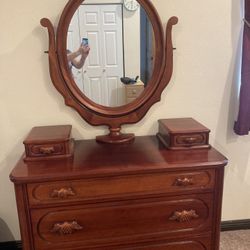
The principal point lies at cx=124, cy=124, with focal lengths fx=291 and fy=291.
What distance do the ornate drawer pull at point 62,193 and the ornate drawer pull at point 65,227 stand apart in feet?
0.46

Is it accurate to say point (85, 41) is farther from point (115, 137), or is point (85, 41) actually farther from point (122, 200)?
point (122, 200)

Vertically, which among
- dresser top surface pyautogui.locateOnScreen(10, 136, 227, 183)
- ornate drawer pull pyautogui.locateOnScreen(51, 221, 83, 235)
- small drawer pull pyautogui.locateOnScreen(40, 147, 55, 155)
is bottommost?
ornate drawer pull pyautogui.locateOnScreen(51, 221, 83, 235)

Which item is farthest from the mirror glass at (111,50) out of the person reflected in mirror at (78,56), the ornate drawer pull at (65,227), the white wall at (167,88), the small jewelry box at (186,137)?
the ornate drawer pull at (65,227)

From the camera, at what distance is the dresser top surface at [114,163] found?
1.29 m

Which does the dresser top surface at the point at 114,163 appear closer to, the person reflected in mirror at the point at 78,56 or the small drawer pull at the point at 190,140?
the small drawer pull at the point at 190,140

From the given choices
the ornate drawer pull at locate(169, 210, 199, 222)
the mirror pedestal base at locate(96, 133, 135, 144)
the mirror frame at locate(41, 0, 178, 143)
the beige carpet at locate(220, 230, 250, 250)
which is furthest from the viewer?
the beige carpet at locate(220, 230, 250, 250)

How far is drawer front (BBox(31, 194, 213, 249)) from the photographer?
1.35 m

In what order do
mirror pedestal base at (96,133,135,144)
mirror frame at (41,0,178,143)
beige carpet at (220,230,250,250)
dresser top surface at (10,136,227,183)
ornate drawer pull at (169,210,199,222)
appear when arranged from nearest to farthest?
dresser top surface at (10,136,227,183) → ornate drawer pull at (169,210,199,222) → mirror frame at (41,0,178,143) → mirror pedestal base at (96,133,135,144) → beige carpet at (220,230,250,250)

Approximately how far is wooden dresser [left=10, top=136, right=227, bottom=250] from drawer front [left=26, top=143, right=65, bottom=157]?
5cm

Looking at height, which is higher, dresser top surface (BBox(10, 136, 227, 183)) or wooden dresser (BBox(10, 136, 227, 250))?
dresser top surface (BBox(10, 136, 227, 183))

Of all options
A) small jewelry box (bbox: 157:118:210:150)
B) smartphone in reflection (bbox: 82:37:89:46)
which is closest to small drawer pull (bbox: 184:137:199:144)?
small jewelry box (bbox: 157:118:210:150)

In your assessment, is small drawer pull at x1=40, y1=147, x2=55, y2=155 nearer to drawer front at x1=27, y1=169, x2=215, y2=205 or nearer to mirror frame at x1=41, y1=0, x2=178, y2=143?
drawer front at x1=27, y1=169, x2=215, y2=205

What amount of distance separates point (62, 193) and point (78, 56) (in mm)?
732

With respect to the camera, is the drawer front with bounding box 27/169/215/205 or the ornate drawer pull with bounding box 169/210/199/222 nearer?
the drawer front with bounding box 27/169/215/205
